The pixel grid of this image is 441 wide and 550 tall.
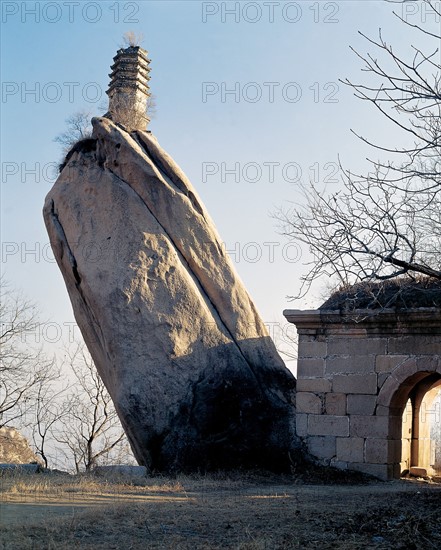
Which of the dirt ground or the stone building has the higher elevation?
the stone building

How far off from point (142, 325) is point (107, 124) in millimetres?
4080

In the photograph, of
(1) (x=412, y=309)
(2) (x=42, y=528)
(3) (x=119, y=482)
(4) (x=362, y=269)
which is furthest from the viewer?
(1) (x=412, y=309)

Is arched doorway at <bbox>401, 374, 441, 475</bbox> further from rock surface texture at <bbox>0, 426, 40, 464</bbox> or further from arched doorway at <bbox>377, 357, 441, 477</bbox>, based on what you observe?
rock surface texture at <bbox>0, 426, 40, 464</bbox>

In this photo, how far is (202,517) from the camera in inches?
260

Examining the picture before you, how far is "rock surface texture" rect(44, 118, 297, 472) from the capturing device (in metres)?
11.1

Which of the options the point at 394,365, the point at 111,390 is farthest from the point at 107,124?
the point at 394,365

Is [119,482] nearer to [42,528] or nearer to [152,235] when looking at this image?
[42,528]

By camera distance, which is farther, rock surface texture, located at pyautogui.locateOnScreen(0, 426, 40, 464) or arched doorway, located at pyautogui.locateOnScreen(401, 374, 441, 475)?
rock surface texture, located at pyautogui.locateOnScreen(0, 426, 40, 464)

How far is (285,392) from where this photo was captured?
1202cm

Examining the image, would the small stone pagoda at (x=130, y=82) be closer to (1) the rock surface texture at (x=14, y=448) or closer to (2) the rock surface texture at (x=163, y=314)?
(2) the rock surface texture at (x=163, y=314)

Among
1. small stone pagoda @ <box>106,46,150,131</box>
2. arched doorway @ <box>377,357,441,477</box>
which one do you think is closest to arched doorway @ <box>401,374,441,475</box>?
arched doorway @ <box>377,357,441,477</box>

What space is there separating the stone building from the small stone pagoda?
6015 millimetres

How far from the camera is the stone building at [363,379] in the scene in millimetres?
10828

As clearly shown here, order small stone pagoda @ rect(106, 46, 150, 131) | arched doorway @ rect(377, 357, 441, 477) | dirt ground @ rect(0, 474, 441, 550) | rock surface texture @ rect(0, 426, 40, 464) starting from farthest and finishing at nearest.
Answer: rock surface texture @ rect(0, 426, 40, 464), small stone pagoda @ rect(106, 46, 150, 131), arched doorway @ rect(377, 357, 441, 477), dirt ground @ rect(0, 474, 441, 550)
